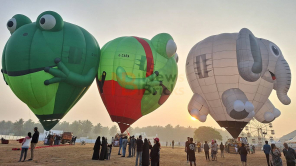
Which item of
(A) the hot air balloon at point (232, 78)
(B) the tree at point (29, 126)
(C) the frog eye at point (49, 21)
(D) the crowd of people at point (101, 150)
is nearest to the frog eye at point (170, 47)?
(A) the hot air balloon at point (232, 78)

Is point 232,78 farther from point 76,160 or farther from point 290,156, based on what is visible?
point 76,160

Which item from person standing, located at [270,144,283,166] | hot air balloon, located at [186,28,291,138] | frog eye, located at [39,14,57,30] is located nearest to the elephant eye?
hot air balloon, located at [186,28,291,138]

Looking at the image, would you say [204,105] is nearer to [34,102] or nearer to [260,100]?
[260,100]

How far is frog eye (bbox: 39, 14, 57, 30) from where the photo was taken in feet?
45.1

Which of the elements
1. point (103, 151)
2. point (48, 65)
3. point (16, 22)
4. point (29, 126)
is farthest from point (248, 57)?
point (29, 126)

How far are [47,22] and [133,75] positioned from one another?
668 centimetres

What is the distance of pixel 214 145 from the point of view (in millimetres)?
14500

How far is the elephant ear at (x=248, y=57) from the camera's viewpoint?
1323 cm

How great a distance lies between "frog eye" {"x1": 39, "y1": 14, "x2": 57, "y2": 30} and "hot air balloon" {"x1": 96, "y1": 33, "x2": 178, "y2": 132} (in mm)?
4128

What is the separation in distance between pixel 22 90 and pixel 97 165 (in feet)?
27.9

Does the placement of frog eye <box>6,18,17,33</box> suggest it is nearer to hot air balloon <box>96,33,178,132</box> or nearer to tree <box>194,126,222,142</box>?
hot air balloon <box>96,33,178,132</box>

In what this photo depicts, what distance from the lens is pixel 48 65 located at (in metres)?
13.5

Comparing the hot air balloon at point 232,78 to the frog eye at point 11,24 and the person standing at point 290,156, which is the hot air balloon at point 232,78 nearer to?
the person standing at point 290,156

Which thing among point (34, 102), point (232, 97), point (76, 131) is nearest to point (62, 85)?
point (34, 102)
